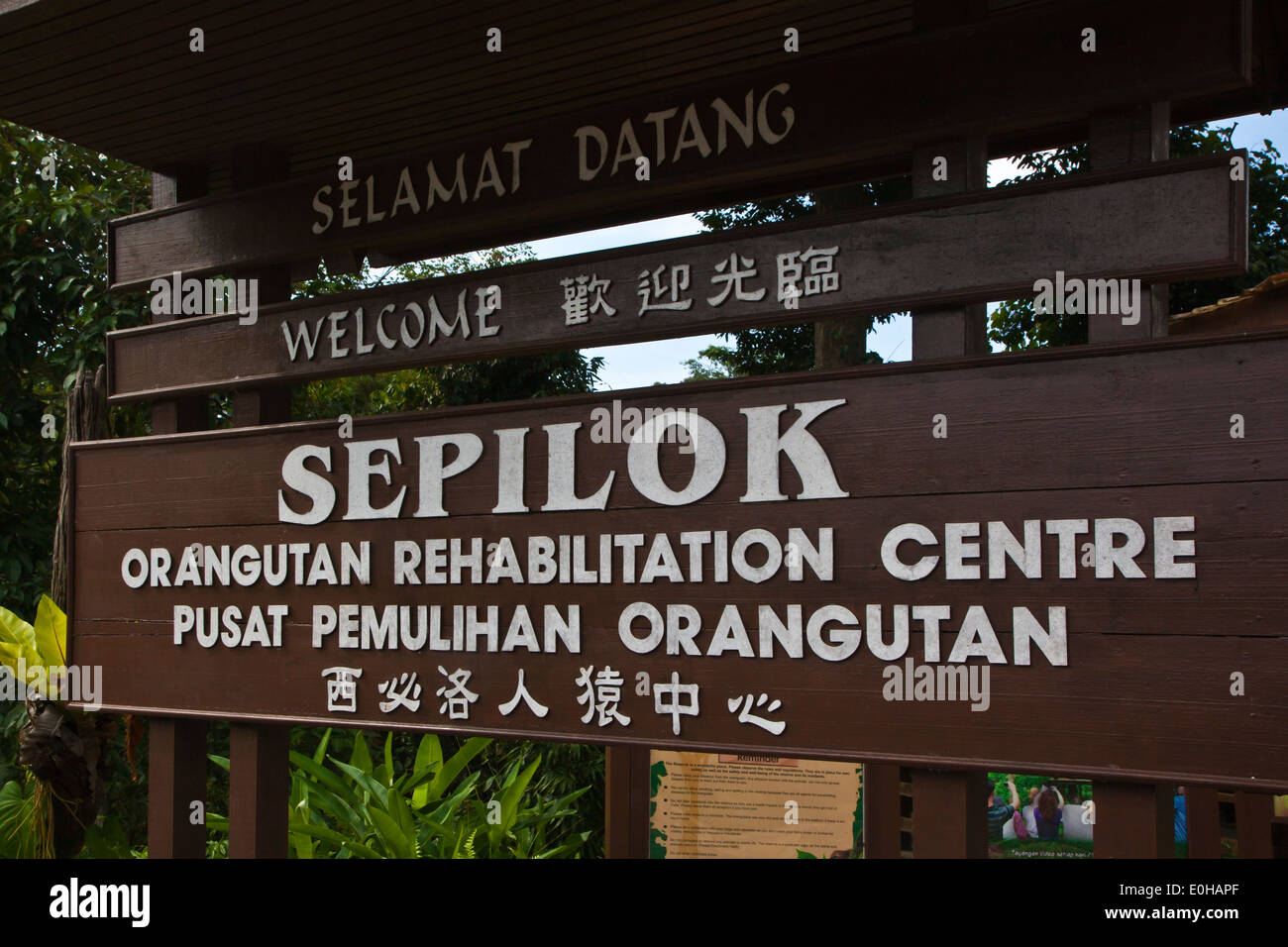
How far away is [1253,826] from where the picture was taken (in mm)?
5371

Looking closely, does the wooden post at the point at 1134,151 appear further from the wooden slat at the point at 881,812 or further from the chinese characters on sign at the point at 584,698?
the wooden slat at the point at 881,812

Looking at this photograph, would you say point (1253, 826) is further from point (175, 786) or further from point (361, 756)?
point (175, 786)

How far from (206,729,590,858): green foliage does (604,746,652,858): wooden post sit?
1.33 ft

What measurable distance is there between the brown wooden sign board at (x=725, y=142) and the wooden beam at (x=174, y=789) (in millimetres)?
1484

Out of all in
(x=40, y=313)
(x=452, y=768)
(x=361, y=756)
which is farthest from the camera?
(x=40, y=313)

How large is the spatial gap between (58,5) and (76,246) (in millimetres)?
4789

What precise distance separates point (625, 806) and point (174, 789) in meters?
2.26

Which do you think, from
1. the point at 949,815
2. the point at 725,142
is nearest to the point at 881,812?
the point at 949,815

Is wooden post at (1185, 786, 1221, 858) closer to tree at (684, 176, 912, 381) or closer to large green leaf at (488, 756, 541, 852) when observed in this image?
large green leaf at (488, 756, 541, 852)

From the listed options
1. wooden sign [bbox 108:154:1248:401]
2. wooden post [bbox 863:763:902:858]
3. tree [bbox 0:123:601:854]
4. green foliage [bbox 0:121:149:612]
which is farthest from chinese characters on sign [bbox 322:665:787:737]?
green foliage [bbox 0:121:149:612]

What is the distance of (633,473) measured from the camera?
284cm

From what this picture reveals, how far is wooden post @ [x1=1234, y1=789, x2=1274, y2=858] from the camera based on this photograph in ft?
17.5

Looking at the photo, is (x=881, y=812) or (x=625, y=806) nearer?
(x=881, y=812)

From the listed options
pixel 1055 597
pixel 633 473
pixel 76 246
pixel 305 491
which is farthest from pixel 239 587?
pixel 76 246
